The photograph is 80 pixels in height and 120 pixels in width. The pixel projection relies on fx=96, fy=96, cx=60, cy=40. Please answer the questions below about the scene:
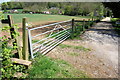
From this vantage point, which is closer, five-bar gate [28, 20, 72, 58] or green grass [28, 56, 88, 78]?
green grass [28, 56, 88, 78]

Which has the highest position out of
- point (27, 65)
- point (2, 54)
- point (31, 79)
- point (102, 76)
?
point (2, 54)

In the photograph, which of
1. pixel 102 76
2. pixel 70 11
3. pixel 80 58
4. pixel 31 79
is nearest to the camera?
pixel 31 79

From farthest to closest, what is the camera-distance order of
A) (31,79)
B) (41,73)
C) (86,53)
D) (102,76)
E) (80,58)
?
(86,53), (80,58), (102,76), (41,73), (31,79)

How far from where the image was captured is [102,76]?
9.00 feet

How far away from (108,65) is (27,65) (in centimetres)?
265

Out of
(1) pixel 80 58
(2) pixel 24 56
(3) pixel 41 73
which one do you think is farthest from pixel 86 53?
(2) pixel 24 56

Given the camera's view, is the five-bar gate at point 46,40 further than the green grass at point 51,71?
Yes

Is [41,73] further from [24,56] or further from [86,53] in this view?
Answer: [86,53]

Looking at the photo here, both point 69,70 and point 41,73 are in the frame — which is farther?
point 69,70

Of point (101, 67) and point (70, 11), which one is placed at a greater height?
point (70, 11)

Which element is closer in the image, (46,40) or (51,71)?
(51,71)

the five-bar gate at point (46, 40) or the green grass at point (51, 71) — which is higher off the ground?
the five-bar gate at point (46, 40)

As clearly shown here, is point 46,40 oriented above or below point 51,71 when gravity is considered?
above

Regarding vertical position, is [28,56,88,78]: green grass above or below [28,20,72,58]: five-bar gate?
below
